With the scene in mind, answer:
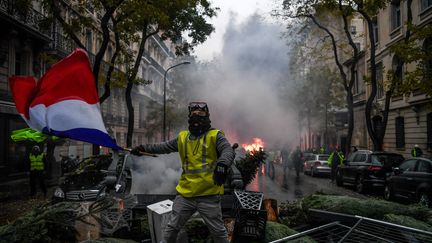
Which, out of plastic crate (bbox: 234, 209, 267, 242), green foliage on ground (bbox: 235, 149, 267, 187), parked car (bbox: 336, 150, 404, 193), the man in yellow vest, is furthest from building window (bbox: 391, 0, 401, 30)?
the man in yellow vest

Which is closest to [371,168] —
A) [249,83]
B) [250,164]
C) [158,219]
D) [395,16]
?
[250,164]

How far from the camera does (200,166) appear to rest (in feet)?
14.8

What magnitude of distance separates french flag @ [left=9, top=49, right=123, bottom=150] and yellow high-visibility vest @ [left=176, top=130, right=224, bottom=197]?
37.5 inches

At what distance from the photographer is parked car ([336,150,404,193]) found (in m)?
14.7

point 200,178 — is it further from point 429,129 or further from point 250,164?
point 429,129

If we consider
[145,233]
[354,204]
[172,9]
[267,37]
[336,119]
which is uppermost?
[267,37]

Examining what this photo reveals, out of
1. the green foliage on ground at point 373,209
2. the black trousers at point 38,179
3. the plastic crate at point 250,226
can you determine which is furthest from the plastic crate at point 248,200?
the black trousers at point 38,179

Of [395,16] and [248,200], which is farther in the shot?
[395,16]

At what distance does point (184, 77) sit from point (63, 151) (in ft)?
64.3

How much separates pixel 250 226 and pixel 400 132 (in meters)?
23.3

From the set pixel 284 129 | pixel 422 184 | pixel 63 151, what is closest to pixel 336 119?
pixel 284 129

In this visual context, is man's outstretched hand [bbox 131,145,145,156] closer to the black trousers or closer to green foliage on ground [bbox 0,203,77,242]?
green foliage on ground [bbox 0,203,77,242]

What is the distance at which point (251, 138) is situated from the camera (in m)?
39.1

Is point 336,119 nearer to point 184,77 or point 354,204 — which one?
point 184,77
